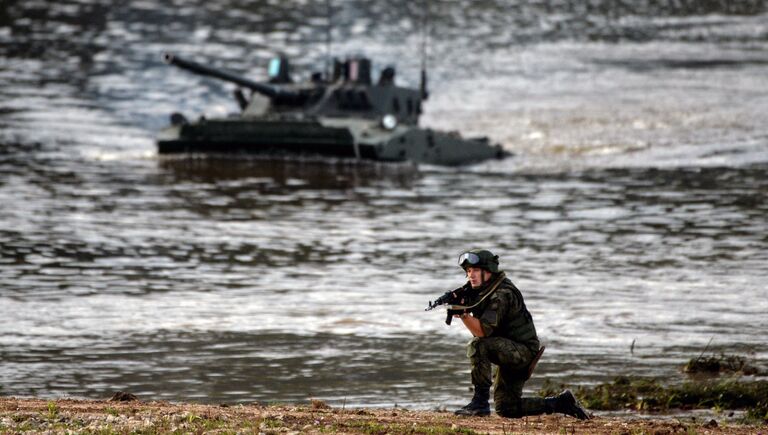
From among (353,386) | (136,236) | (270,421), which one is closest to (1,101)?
(136,236)

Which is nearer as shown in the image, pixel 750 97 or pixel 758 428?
pixel 758 428

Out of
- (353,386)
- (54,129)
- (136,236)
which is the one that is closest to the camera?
(353,386)

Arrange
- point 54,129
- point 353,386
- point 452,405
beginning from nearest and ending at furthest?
point 452,405 < point 353,386 < point 54,129

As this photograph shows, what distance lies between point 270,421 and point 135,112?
1385 inches

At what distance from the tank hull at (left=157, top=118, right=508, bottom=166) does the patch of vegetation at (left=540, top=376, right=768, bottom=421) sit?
1859 centimetres

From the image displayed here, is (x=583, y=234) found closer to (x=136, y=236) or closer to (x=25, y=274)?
(x=136, y=236)

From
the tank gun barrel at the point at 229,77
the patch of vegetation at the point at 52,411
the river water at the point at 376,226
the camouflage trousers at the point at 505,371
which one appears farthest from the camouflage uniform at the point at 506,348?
the tank gun barrel at the point at 229,77

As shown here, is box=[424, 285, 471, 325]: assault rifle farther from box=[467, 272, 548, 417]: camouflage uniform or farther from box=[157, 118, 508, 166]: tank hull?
box=[157, 118, 508, 166]: tank hull

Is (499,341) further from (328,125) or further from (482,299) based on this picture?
(328,125)

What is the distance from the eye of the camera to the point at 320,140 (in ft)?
102

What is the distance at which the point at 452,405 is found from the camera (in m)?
11.8

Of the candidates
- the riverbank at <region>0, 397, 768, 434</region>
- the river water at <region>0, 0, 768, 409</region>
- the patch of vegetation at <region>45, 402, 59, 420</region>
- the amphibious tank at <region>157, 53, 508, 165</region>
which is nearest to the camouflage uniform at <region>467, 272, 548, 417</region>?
the riverbank at <region>0, 397, 768, 434</region>

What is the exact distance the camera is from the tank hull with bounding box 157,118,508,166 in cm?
3073

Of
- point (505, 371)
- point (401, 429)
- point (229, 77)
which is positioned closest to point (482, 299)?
point (505, 371)
